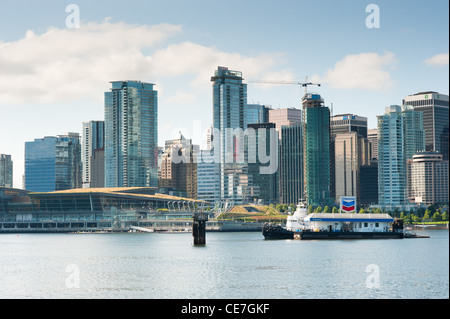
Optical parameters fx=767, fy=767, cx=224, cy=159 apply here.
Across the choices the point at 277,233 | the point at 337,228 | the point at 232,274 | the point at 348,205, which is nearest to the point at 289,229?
the point at 277,233

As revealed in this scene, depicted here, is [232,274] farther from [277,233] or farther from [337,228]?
[277,233]

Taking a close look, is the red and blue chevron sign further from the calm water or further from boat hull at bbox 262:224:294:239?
the calm water

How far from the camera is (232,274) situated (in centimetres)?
10044

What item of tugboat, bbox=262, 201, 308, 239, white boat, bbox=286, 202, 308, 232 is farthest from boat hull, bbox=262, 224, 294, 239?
white boat, bbox=286, 202, 308, 232

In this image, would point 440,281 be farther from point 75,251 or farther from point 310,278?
point 75,251

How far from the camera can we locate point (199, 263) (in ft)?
385

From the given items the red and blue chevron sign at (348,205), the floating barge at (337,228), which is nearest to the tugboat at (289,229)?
the floating barge at (337,228)

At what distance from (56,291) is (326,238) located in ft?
349

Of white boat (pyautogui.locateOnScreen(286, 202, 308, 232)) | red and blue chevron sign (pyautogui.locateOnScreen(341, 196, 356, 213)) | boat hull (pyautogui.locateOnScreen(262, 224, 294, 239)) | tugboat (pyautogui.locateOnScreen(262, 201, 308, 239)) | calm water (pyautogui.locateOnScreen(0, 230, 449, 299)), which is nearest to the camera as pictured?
calm water (pyautogui.locateOnScreen(0, 230, 449, 299))

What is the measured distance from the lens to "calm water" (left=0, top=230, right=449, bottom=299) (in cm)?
8256

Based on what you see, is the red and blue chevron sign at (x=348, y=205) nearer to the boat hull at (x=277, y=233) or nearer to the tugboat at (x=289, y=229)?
the tugboat at (x=289, y=229)

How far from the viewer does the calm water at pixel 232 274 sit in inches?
3250
